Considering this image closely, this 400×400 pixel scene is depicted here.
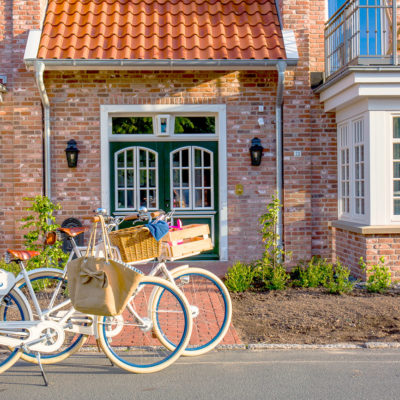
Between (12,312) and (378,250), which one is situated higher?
(378,250)

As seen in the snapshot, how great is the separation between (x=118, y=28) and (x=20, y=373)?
6.24 m

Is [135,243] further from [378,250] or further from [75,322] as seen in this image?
[378,250]

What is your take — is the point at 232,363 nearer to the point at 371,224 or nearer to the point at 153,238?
the point at 153,238

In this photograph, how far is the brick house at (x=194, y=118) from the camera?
9055 mm

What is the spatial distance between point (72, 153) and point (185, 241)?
4.42m

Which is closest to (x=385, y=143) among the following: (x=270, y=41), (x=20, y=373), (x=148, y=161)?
(x=270, y=41)

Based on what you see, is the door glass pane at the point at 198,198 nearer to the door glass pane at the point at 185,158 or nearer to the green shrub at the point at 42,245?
the door glass pane at the point at 185,158

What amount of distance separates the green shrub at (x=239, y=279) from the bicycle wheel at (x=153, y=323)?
2.84 meters

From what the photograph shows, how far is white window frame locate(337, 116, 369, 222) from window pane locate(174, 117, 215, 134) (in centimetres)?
217

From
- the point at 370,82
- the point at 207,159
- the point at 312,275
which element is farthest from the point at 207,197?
the point at 370,82

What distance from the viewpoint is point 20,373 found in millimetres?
4895

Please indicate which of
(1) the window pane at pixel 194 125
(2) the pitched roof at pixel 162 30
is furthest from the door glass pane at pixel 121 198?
(2) the pitched roof at pixel 162 30

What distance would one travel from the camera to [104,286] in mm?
4535

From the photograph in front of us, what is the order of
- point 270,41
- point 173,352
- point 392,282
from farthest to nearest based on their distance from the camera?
point 270,41 → point 392,282 → point 173,352
